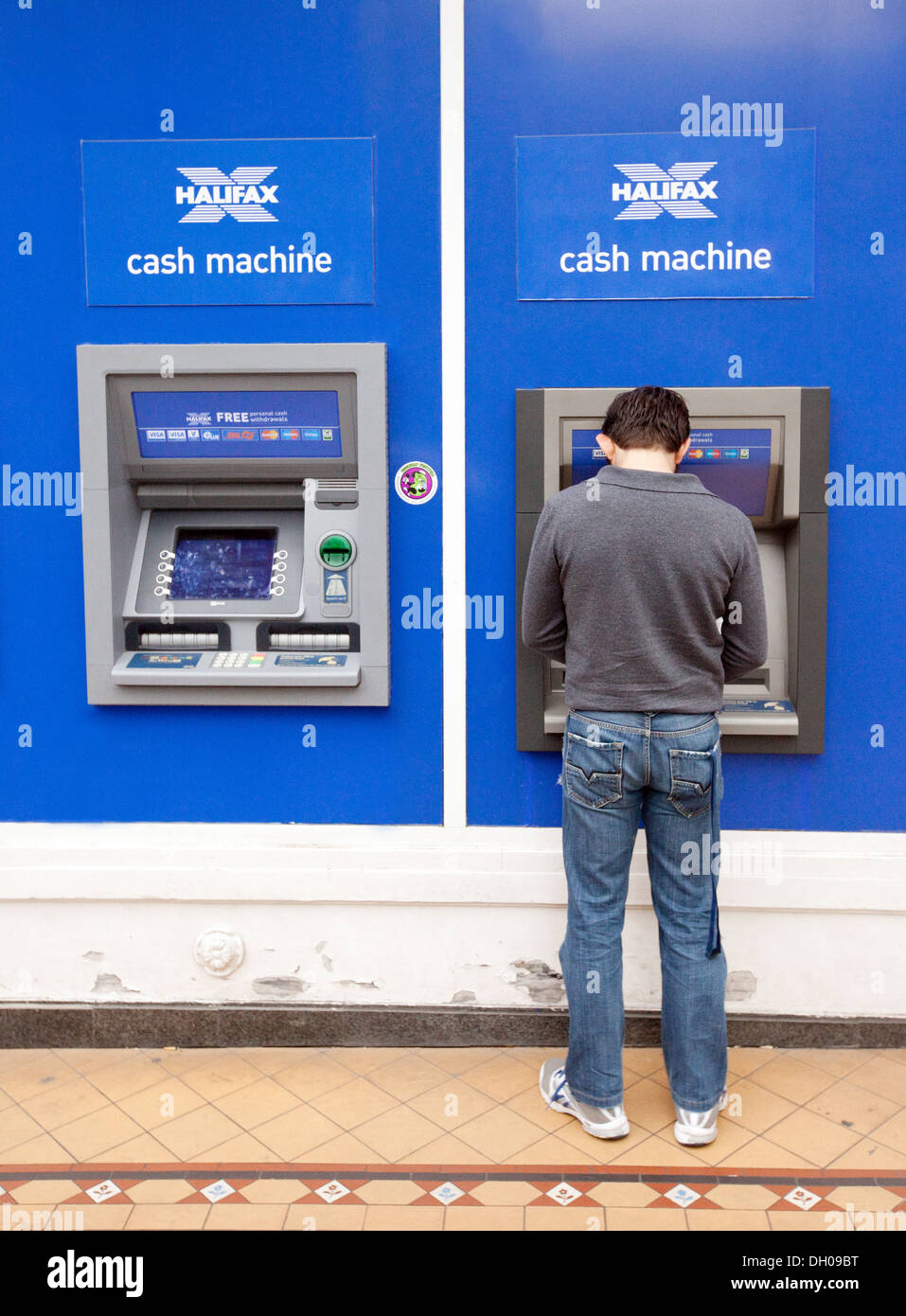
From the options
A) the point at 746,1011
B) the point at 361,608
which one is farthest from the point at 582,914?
the point at 361,608

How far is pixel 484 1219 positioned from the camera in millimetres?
2434

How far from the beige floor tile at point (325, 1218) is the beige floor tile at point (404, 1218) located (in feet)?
0.07

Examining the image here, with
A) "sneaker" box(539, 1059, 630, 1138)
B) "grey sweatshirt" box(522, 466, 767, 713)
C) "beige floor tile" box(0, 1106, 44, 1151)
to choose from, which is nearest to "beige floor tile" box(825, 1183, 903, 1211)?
"sneaker" box(539, 1059, 630, 1138)

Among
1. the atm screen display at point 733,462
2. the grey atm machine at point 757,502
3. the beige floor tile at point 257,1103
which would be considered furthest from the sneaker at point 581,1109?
the atm screen display at point 733,462

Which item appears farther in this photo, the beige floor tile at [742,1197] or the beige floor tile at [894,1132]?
the beige floor tile at [894,1132]

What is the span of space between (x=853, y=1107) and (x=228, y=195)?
2.84 metres

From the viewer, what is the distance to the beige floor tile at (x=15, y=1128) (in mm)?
2797

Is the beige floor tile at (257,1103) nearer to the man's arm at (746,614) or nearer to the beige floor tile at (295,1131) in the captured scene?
the beige floor tile at (295,1131)

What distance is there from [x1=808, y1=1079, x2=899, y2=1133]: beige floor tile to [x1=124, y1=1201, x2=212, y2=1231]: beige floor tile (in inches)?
58.8

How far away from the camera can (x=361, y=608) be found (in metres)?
3.11

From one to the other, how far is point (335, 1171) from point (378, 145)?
2.54m

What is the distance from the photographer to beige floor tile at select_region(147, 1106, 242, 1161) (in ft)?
8.96

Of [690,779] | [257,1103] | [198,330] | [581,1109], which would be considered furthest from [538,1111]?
[198,330]

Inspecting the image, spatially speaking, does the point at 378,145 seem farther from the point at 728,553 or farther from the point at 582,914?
the point at 582,914
